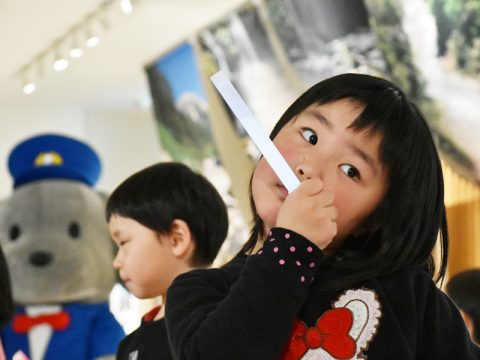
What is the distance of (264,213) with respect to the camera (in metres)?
0.68

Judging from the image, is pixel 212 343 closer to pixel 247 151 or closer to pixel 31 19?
pixel 247 151

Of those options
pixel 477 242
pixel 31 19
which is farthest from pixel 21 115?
pixel 477 242

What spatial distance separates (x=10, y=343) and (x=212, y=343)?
1210 millimetres

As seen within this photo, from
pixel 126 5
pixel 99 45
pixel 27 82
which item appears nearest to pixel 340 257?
pixel 126 5

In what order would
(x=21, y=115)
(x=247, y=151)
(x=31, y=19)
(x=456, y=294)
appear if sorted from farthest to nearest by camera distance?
(x=21, y=115) → (x=31, y=19) → (x=247, y=151) → (x=456, y=294)

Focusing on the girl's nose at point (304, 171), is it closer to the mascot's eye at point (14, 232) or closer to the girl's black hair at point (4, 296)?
the girl's black hair at point (4, 296)

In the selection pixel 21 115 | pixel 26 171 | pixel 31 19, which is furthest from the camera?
pixel 21 115

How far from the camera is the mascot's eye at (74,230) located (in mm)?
1966

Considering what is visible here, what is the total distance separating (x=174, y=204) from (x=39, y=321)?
0.67 m

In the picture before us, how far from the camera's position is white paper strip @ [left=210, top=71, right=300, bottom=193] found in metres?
0.63

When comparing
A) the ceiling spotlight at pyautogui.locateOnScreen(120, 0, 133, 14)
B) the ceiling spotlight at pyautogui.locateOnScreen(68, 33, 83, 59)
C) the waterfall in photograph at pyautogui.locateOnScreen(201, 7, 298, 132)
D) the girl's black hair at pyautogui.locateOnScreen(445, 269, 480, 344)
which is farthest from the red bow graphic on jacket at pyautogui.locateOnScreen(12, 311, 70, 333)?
the ceiling spotlight at pyautogui.locateOnScreen(68, 33, 83, 59)

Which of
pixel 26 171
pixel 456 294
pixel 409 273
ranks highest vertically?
pixel 409 273

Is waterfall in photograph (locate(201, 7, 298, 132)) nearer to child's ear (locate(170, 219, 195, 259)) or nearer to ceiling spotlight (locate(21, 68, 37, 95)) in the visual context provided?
ceiling spotlight (locate(21, 68, 37, 95))

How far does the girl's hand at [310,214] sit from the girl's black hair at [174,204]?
1.92 ft
